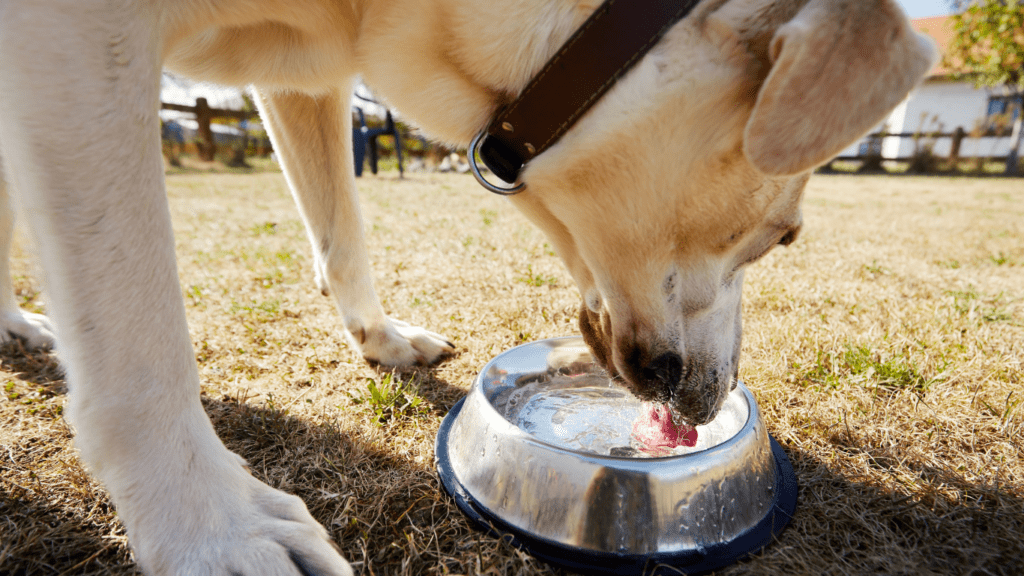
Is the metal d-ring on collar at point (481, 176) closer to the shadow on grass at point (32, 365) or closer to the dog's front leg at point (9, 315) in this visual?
the shadow on grass at point (32, 365)

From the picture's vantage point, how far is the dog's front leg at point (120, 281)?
1.12 meters

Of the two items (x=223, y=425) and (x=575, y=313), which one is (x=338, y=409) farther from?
(x=575, y=313)

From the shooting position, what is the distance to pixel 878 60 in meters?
1.15

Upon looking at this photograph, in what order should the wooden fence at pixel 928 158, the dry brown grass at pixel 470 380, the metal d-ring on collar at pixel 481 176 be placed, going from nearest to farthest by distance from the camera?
the dry brown grass at pixel 470 380
the metal d-ring on collar at pixel 481 176
the wooden fence at pixel 928 158

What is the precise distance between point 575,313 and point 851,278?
7.25 feet

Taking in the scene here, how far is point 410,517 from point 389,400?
23.5 inches

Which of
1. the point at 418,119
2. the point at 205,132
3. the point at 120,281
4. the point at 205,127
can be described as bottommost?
the point at 120,281

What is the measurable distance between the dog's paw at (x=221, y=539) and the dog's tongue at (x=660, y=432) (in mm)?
984

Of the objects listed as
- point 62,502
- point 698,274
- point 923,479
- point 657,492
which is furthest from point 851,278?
point 62,502

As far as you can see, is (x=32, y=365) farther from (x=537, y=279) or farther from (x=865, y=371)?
(x=865, y=371)

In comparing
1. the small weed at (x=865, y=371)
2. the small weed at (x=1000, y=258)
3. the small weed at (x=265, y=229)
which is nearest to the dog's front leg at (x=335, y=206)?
the small weed at (x=865, y=371)

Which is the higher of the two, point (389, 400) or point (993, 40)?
point (993, 40)

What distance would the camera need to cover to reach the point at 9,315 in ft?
7.92

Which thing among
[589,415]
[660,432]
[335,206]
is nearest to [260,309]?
[335,206]
